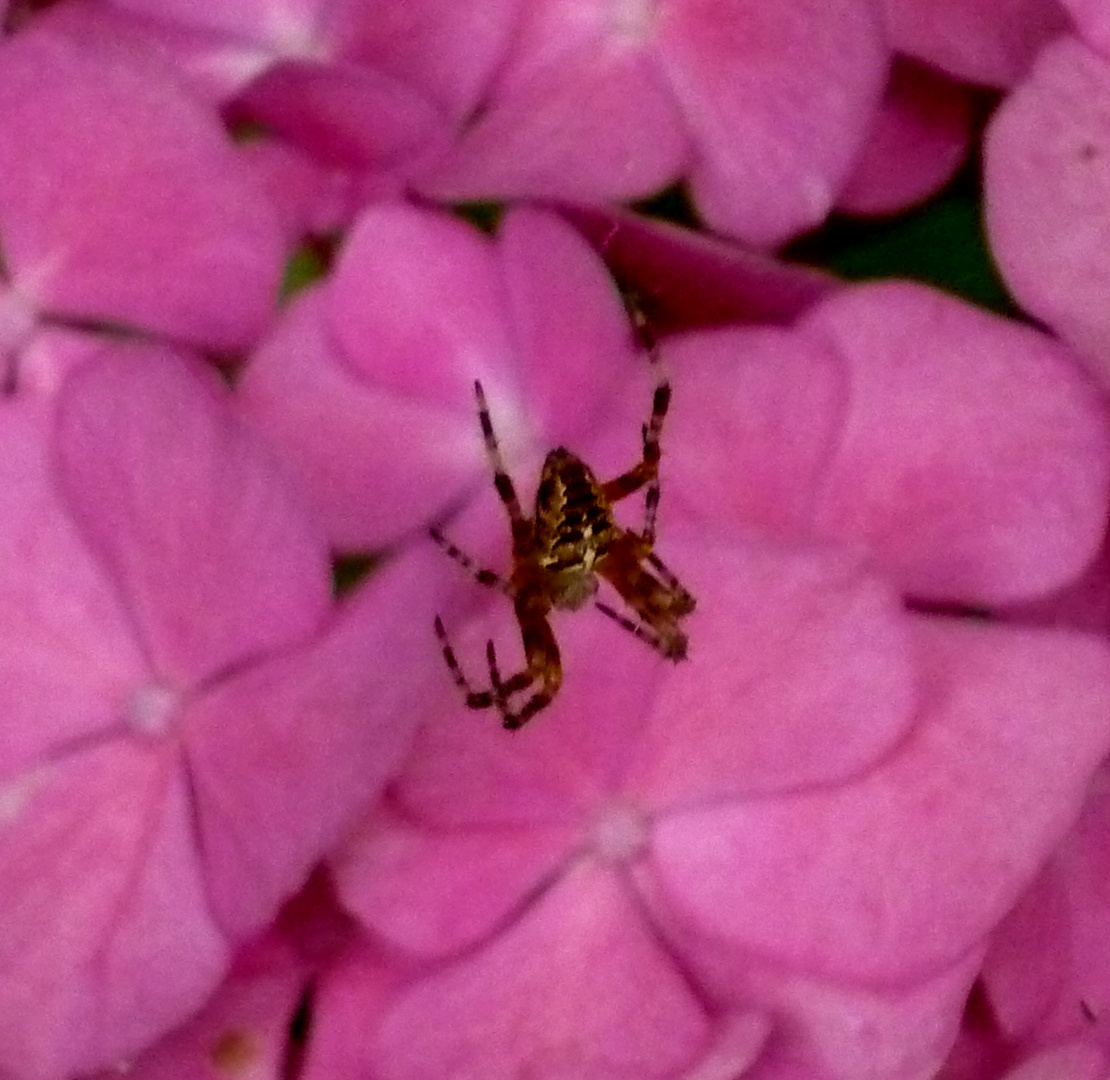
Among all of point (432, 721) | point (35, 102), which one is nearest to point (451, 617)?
point (432, 721)

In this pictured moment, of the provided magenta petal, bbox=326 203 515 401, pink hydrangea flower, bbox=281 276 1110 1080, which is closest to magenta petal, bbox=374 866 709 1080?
pink hydrangea flower, bbox=281 276 1110 1080

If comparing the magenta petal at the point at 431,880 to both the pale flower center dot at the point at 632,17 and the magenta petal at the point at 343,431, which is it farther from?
the pale flower center dot at the point at 632,17

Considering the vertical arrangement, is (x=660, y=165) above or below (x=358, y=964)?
above

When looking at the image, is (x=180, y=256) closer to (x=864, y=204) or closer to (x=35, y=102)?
(x=35, y=102)

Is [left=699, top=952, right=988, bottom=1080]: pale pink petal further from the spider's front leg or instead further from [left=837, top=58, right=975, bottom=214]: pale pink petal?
[left=837, top=58, right=975, bottom=214]: pale pink petal

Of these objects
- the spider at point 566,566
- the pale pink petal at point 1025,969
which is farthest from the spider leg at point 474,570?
the pale pink petal at point 1025,969

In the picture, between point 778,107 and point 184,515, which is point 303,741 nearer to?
point 184,515
